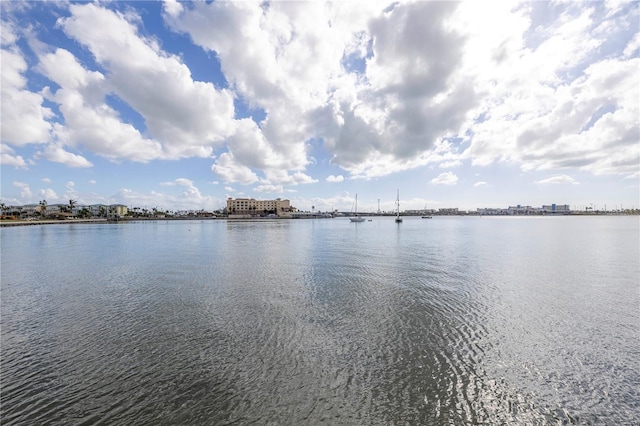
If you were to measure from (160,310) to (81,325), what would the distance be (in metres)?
3.28

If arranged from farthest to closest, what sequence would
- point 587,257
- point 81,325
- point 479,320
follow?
point 587,257, point 479,320, point 81,325

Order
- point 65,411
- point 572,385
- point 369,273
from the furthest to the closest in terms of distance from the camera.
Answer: point 369,273, point 572,385, point 65,411

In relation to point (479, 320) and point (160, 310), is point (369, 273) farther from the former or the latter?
point (160, 310)

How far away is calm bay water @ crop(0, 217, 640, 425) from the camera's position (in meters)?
7.59

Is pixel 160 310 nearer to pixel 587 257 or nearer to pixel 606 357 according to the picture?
pixel 606 357

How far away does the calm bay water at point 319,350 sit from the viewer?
759cm

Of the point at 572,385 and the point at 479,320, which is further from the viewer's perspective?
the point at 479,320

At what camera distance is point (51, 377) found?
348 inches

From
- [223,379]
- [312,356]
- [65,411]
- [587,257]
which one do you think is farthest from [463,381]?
[587,257]

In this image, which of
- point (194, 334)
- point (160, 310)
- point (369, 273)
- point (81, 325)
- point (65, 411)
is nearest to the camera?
point (65, 411)

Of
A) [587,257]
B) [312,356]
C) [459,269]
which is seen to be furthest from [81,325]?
[587,257]

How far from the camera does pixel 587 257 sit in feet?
104

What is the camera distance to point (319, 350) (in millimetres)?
10727

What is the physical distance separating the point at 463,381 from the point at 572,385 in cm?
343
